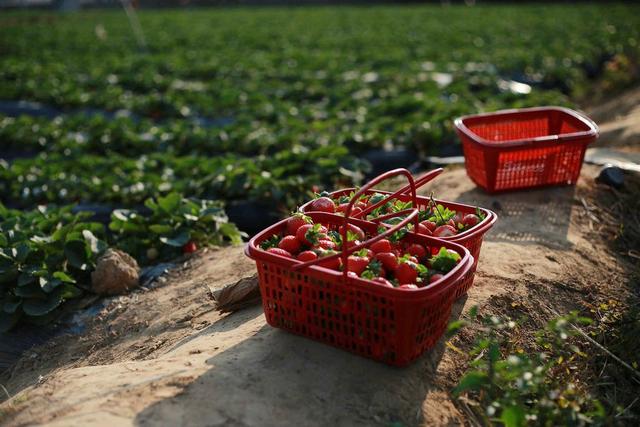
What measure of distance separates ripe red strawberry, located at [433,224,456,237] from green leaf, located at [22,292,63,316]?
2.43m

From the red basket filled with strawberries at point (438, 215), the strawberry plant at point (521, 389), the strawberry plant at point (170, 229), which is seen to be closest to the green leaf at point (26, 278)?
the strawberry plant at point (170, 229)

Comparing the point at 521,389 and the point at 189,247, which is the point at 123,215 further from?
the point at 521,389

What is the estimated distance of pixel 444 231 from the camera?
10.4 feet

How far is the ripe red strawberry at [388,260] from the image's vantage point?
109 inches

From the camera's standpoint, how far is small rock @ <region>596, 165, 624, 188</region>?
496 centimetres

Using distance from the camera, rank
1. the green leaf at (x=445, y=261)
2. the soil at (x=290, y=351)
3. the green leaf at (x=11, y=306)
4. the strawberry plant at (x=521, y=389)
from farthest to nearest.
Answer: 1. the green leaf at (x=11, y=306)
2. the green leaf at (x=445, y=261)
3. the soil at (x=290, y=351)
4. the strawberry plant at (x=521, y=389)

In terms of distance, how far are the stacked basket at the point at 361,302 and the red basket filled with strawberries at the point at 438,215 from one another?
0.27ft

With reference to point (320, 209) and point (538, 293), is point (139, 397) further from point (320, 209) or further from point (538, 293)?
point (538, 293)

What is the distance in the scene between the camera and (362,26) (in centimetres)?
1825

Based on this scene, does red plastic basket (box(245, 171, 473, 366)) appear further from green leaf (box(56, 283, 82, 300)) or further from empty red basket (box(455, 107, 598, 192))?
empty red basket (box(455, 107, 598, 192))

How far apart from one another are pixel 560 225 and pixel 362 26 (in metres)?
14.8

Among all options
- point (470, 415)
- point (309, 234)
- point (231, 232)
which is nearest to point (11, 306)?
point (231, 232)

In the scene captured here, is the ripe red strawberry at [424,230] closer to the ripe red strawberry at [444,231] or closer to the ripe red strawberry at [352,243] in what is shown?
the ripe red strawberry at [444,231]

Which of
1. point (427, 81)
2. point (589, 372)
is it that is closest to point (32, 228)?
point (589, 372)
